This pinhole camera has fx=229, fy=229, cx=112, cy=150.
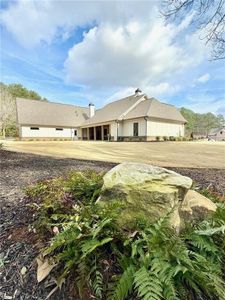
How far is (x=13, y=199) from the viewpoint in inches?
111

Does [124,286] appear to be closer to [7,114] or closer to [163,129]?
[163,129]

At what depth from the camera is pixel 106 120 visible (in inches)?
1127

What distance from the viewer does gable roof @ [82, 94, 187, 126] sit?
84.4 feet

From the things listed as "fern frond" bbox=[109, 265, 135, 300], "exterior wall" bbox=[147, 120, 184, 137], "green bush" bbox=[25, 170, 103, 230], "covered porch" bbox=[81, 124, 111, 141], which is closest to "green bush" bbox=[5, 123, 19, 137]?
"covered porch" bbox=[81, 124, 111, 141]

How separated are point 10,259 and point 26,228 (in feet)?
1.09

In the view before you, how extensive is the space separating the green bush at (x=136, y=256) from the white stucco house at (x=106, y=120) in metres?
23.0

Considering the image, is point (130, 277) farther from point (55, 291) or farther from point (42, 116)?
point (42, 116)

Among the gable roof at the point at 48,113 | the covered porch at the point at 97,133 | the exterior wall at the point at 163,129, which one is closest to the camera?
the exterior wall at the point at 163,129

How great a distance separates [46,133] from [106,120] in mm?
8997

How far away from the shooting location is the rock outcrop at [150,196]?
6.52ft

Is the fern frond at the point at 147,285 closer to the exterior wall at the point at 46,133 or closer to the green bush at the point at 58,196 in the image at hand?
the green bush at the point at 58,196

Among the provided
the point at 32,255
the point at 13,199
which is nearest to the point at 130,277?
the point at 32,255

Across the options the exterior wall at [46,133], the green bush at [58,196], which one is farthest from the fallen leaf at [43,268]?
the exterior wall at [46,133]

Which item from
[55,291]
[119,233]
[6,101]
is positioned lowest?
[55,291]
